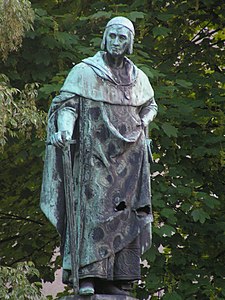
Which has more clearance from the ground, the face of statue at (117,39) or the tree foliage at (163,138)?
the face of statue at (117,39)

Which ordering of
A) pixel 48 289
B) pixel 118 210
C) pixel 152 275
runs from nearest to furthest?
pixel 118 210, pixel 152 275, pixel 48 289

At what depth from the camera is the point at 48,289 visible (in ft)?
72.5

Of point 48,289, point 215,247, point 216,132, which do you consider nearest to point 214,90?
point 216,132

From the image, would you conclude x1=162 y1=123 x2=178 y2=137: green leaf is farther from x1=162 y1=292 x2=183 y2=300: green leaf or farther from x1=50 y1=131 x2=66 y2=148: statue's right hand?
x1=50 y1=131 x2=66 y2=148: statue's right hand

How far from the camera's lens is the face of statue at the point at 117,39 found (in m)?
10.5

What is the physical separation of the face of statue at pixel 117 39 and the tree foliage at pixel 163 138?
4413mm

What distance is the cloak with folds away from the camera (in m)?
10.3

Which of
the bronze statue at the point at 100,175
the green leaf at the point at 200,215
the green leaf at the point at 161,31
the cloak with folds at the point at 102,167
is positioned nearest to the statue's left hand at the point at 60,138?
the bronze statue at the point at 100,175

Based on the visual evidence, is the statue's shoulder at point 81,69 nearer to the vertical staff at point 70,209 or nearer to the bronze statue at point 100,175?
the bronze statue at point 100,175

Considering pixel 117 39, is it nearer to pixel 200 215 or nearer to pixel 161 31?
pixel 200 215

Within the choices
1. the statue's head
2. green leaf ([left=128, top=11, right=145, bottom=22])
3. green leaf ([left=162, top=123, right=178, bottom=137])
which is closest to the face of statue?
the statue's head

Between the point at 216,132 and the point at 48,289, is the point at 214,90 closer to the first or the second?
the point at 216,132

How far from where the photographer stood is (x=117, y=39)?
10492 millimetres

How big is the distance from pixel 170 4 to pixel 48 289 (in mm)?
6040
